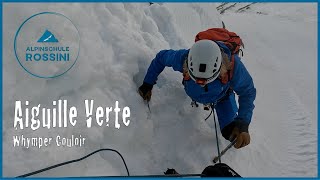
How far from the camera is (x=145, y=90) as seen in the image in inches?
130

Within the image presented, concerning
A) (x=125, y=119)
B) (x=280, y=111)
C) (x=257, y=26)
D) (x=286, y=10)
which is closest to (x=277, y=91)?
(x=280, y=111)

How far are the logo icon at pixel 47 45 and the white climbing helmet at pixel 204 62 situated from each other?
923 millimetres

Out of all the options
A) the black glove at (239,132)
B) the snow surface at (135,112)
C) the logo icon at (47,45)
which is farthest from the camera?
the black glove at (239,132)

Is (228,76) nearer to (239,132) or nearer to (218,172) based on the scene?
(239,132)

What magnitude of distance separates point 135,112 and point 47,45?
88 cm

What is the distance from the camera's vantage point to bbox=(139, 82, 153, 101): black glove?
10.8 feet

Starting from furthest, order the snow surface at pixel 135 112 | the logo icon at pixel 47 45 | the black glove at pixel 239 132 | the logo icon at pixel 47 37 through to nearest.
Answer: the black glove at pixel 239 132 → the logo icon at pixel 47 37 → the logo icon at pixel 47 45 → the snow surface at pixel 135 112

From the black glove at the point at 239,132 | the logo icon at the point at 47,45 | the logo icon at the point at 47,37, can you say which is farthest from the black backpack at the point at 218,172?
the logo icon at the point at 47,37

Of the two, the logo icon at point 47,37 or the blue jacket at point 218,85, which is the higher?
the logo icon at point 47,37

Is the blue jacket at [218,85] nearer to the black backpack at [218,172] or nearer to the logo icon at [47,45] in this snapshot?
the logo icon at [47,45]

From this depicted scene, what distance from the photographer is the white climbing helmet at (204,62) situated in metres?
2.77

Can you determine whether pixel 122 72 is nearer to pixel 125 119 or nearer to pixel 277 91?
pixel 125 119

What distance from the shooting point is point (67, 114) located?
282cm

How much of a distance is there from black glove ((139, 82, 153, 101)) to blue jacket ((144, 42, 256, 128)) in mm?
35
